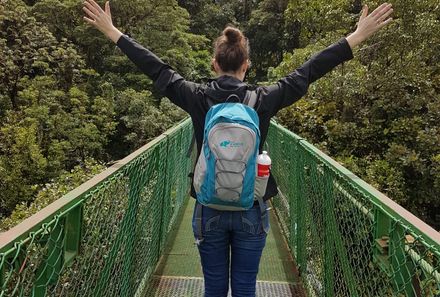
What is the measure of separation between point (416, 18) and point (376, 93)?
5.04 ft

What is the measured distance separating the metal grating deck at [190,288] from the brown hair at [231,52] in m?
1.81

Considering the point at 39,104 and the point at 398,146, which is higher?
the point at 398,146

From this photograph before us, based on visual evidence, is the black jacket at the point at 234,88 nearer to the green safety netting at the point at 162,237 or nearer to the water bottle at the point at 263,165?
the water bottle at the point at 263,165

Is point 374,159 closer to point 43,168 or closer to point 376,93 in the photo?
point 376,93

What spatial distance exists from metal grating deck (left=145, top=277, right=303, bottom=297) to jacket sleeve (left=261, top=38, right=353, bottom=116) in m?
1.70

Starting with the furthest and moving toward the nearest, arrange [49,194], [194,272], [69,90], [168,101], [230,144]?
[168,101] < [69,90] < [49,194] < [194,272] < [230,144]

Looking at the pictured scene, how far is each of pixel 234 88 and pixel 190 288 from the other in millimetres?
1861

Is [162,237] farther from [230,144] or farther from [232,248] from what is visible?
[230,144]

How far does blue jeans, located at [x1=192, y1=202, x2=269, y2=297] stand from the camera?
1.79 metres

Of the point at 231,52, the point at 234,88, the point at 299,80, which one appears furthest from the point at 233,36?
the point at 299,80

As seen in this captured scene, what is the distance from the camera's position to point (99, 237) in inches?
77.8

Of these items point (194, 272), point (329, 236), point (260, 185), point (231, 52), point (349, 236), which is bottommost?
point (194, 272)

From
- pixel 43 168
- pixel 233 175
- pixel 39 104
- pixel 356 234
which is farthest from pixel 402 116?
pixel 39 104

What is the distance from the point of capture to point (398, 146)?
7.78 metres
